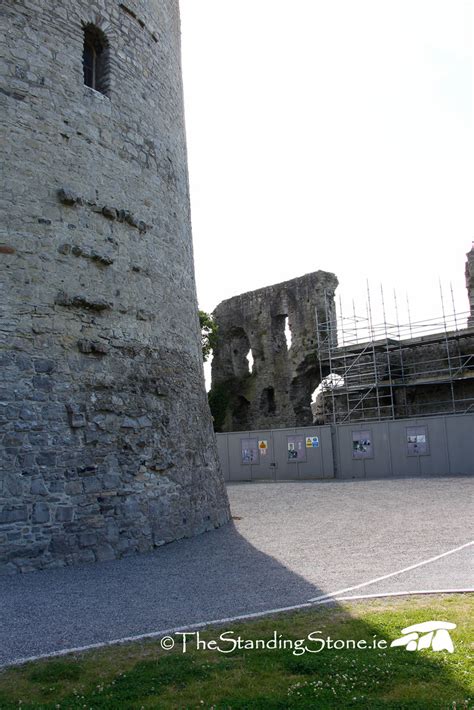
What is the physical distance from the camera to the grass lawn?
3.17 metres

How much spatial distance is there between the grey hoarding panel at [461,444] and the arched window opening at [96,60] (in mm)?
12327

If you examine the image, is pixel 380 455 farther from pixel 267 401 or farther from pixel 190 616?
pixel 190 616

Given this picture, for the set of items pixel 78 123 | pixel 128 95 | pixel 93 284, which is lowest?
pixel 93 284

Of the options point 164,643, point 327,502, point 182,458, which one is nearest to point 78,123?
point 182,458

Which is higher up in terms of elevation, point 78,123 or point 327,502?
point 78,123

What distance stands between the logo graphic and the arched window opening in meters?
8.55

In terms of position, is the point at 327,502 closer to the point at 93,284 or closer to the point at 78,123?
the point at 93,284

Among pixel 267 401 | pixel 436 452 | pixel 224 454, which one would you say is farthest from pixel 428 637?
pixel 267 401

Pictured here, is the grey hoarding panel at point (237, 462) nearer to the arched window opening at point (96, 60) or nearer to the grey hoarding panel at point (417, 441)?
the grey hoarding panel at point (417, 441)

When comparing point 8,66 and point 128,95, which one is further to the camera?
point 128,95

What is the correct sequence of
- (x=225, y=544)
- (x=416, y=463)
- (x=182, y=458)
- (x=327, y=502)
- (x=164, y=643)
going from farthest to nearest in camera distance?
(x=416, y=463) < (x=327, y=502) < (x=182, y=458) < (x=225, y=544) < (x=164, y=643)

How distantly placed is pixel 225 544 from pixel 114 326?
3.34 metres

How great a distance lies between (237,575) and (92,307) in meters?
4.06

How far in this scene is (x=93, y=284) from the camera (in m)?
8.60
